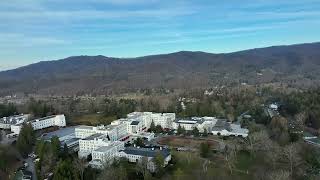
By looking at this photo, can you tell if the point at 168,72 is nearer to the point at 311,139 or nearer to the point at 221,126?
the point at 221,126

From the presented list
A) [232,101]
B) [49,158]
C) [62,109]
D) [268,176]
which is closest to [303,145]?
[268,176]

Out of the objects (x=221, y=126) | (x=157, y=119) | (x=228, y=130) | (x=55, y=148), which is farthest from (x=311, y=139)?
(x=55, y=148)

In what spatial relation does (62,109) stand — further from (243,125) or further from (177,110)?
(243,125)

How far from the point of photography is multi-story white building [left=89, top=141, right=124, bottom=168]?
22.8m

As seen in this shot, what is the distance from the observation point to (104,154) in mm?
23938

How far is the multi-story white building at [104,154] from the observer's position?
22750mm

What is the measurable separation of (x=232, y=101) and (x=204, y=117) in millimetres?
10036

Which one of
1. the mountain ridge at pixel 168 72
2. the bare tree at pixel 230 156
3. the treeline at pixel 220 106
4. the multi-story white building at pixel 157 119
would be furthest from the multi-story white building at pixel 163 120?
the mountain ridge at pixel 168 72

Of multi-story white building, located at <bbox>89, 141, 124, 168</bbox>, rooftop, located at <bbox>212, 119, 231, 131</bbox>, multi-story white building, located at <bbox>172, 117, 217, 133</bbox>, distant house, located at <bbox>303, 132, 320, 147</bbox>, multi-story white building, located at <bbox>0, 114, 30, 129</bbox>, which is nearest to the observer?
multi-story white building, located at <bbox>89, 141, 124, 168</bbox>

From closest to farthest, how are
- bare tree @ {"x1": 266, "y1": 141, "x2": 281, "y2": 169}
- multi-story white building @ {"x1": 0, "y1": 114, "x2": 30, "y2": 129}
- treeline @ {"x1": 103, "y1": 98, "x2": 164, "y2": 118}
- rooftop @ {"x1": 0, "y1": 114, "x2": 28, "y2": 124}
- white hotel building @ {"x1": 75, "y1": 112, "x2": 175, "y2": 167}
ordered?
bare tree @ {"x1": 266, "y1": 141, "x2": 281, "y2": 169} < white hotel building @ {"x1": 75, "y1": 112, "x2": 175, "y2": 167} < multi-story white building @ {"x1": 0, "y1": 114, "x2": 30, "y2": 129} < rooftop @ {"x1": 0, "y1": 114, "x2": 28, "y2": 124} < treeline @ {"x1": 103, "y1": 98, "x2": 164, "y2": 118}

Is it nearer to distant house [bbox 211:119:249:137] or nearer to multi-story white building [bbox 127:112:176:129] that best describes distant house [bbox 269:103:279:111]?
distant house [bbox 211:119:249:137]

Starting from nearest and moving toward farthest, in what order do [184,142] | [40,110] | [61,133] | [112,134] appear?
[184,142] → [112,134] → [61,133] → [40,110]

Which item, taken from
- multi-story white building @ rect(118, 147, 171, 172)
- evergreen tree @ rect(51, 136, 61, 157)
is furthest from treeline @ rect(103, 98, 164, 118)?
evergreen tree @ rect(51, 136, 61, 157)

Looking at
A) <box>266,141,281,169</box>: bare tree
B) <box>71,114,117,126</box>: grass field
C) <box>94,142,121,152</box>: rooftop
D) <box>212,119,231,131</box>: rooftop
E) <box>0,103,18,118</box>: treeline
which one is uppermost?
<box>0,103,18,118</box>: treeline
